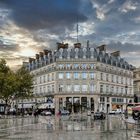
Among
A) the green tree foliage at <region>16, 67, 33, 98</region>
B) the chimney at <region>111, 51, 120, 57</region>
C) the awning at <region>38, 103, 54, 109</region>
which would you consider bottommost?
the awning at <region>38, 103, 54, 109</region>

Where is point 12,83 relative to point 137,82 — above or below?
below

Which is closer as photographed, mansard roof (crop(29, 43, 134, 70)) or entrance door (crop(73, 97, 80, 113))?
entrance door (crop(73, 97, 80, 113))

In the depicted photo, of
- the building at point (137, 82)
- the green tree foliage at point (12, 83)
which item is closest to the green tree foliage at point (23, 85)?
the green tree foliage at point (12, 83)

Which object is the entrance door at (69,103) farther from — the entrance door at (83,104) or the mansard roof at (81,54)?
the mansard roof at (81,54)

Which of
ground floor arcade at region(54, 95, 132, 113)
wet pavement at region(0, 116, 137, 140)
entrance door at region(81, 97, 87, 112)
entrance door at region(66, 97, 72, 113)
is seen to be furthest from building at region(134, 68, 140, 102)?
wet pavement at region(0, 116, 137, 140)

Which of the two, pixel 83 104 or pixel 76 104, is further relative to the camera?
pixel 83 104

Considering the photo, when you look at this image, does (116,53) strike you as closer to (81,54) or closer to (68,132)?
(81,54)

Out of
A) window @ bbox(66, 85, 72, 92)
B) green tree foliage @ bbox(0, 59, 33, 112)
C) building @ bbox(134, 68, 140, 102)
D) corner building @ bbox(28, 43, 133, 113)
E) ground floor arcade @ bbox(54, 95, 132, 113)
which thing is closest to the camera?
green tree foliage @ bbox(0, 59, 33, 112)

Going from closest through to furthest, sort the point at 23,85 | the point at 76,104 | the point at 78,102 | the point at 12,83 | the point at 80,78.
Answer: the point at 12,83 < the point at 23,85 < the point at 78,102 < the point at 76,104 < the point at 80,78

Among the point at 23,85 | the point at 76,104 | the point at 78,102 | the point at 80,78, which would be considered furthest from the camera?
the point at 80,78

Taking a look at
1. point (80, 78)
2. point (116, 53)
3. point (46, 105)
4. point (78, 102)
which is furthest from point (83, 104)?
point (116, 53)

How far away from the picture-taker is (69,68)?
115750mm

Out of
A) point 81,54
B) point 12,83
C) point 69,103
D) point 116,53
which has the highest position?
point 116,53

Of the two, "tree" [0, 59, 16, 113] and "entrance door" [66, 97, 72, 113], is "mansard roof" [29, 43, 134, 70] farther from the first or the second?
"tree" [0, 59, 16, 113]
